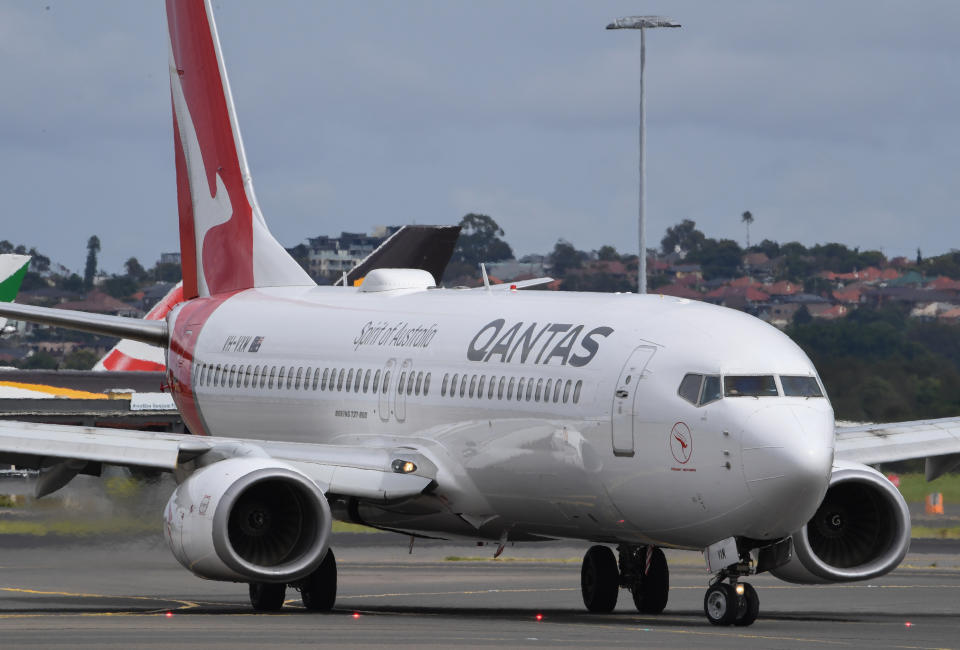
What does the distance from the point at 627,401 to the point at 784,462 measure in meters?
2.38

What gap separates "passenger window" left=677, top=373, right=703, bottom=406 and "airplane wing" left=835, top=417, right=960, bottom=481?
4960 millimetres

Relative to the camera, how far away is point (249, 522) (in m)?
26.8

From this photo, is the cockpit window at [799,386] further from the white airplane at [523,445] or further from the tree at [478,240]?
the tree at [478,240]

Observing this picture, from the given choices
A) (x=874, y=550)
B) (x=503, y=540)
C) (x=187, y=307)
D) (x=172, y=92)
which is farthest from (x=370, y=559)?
(x=874, y=550)

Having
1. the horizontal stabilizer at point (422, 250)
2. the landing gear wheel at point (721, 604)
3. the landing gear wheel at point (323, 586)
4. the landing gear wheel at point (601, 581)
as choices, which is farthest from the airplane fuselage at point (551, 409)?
the horizontal stabilizer at point (422, 250)

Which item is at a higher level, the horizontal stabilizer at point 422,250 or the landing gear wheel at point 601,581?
the horizontal stabilizer at point 422,250

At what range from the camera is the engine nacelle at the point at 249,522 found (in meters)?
25.7

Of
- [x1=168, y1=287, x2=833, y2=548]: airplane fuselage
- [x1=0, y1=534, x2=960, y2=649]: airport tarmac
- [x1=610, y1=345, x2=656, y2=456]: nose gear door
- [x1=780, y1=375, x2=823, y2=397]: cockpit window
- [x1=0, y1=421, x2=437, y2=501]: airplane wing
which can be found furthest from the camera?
[x1=0, y1=421, x2=437, y2=501]: airplane wing

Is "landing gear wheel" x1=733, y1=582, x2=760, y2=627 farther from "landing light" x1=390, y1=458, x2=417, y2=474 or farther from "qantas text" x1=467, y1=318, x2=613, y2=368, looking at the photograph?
"landing light" x1=390, y1=458, x2=417, y2=474

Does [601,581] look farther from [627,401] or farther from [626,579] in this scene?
[627,401]

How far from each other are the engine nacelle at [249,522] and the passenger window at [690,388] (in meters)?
5.12

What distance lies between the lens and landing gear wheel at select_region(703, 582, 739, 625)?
952 inches

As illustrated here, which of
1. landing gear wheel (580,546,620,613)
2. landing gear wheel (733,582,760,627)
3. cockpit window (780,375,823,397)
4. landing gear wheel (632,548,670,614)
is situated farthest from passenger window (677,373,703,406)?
landing gear wheel (580,546,620,613)

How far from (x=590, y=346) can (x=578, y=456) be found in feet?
4.81
